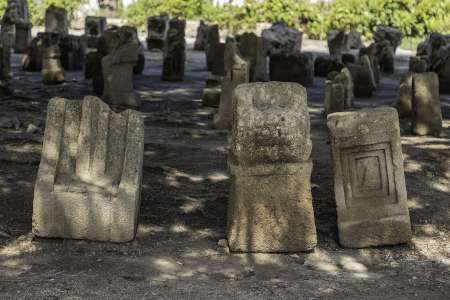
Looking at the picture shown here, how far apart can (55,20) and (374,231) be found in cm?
2021

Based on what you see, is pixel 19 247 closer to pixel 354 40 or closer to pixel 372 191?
pixel 372 191

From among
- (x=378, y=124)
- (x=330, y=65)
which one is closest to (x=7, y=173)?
(x=378, y=124)

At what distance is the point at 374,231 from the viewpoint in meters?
6.79

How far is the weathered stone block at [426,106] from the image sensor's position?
11016 mm

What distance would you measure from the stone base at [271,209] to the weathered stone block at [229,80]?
5596mm

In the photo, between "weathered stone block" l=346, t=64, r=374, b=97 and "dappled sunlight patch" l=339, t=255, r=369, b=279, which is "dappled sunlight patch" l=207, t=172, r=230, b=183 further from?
"weathered stone block" l=346, t=64, r=374, b=97

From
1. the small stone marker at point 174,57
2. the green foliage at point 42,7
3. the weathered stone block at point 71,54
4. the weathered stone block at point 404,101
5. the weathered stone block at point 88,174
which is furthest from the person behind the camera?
the green foliage at point 42,7

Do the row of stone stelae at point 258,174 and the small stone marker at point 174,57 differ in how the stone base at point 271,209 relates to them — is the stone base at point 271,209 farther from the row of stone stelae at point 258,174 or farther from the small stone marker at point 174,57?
the small stone marker at point 174,57

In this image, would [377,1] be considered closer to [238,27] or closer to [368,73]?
[238,27]

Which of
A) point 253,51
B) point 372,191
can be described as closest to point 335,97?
point 253,51

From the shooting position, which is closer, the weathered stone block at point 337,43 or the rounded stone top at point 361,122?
the rounded stone top at point 361,122

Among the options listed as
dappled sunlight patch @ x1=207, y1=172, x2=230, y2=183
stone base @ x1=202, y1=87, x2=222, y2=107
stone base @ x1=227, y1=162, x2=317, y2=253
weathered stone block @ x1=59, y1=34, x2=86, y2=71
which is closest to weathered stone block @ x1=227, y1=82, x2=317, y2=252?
stone base @ x1=227, y1=162, x2=317, y2=253

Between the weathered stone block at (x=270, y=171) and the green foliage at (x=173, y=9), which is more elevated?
the green foliage at (x=173, y=9)

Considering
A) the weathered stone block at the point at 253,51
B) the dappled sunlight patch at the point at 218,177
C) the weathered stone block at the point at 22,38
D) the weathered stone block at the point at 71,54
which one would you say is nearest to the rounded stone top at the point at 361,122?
the dappled sunlight patch at the point at 218,177
